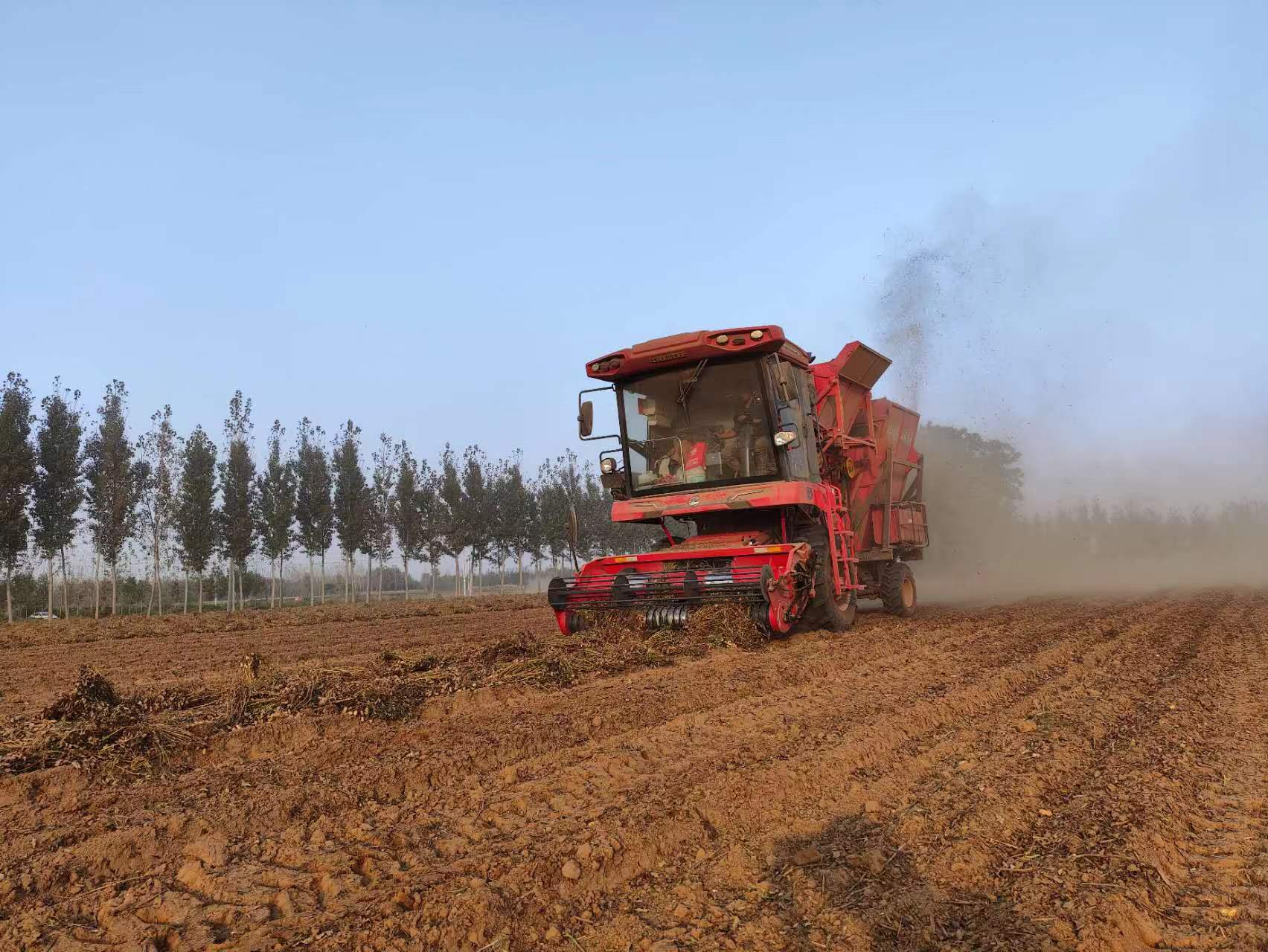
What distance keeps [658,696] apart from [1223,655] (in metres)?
5.65

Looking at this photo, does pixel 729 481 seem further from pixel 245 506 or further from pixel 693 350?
pixel 245 506

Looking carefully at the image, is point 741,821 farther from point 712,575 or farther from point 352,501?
point 352,501

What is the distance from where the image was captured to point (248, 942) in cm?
223

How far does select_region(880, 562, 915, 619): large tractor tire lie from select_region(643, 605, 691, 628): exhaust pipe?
455 cm

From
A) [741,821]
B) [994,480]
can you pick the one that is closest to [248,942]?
[741,821]

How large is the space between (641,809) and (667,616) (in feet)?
15.7

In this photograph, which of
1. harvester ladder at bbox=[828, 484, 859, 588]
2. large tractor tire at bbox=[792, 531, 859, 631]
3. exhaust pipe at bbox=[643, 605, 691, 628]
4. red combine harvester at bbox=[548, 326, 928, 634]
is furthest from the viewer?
harvester ladder at bbox=[828, 484, 859, 588]

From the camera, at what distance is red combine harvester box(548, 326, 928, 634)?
8070 mm

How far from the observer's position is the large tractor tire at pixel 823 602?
8.71 meters

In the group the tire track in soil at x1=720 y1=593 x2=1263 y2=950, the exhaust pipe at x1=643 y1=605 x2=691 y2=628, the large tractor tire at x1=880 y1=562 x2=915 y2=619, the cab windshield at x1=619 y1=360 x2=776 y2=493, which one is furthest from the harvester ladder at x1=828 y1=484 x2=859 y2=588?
the tire track in soil at x1=720 y1=593 x2=1263 y2=950

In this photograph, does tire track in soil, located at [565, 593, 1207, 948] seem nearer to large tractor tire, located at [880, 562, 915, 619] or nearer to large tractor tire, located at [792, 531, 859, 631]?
large tractor tire, located at [792, 531, 859, 631]

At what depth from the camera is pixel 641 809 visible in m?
3.22

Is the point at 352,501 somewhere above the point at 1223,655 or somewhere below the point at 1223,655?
above

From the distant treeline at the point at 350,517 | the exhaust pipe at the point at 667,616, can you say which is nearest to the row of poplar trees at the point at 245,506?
the distant treeline at the point at 350,517
